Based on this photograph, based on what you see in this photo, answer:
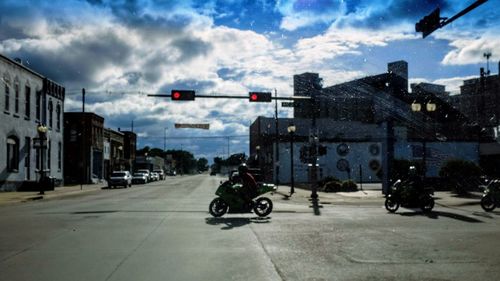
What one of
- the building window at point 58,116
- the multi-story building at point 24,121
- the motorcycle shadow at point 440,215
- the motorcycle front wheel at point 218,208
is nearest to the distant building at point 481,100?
the motorcycle shadow at point 440,215

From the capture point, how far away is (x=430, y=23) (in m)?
14.6

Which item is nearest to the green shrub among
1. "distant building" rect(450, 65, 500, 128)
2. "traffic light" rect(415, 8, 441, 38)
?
"traffic light" rect(415, 8, 441, 38)

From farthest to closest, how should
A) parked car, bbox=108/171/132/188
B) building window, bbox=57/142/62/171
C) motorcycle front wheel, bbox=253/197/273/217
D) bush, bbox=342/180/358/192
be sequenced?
1. parked car, bbox=108/171/132/188
2. building window, bbox=57/142/62/171
3. bush, bbox=342/180/358/192
4. motorcycle front wheel, bbox=253/197/273/217

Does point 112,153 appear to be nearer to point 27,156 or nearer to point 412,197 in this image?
point 27,156

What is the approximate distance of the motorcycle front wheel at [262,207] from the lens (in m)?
18.4

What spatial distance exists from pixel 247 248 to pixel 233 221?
5.79 m

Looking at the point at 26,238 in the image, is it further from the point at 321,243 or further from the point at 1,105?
the point at 1,105

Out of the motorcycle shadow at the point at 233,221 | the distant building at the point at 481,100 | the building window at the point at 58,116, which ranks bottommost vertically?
the motorcycle shadow at the point at 233,221

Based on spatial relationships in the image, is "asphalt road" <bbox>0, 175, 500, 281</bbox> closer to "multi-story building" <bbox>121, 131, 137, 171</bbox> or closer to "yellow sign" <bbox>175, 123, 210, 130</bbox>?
"yellow sign" <bbox>175, 123, 210, 130</bbox>

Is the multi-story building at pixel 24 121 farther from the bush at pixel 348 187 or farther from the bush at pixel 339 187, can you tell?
the bush at pixel 348 187

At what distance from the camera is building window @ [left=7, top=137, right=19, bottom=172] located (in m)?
39.5

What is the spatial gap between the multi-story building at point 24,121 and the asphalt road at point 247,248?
23.1 m

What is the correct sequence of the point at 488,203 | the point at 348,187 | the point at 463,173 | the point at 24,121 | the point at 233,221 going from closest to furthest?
the point at 233,221 < the point at 488,203 < the point at 463,173 < the point at 348,187 < the point at 24,121

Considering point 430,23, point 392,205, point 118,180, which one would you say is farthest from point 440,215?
point 118,180
